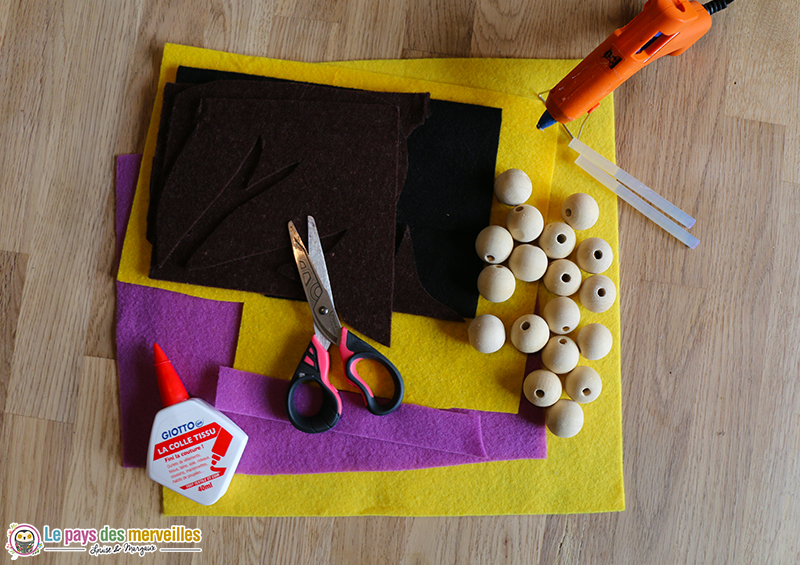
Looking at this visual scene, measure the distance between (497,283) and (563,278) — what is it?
0.09 m

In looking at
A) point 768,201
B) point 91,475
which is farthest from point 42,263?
point 768,201

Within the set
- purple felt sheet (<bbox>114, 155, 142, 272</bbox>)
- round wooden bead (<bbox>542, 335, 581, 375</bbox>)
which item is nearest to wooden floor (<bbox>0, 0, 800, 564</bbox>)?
purple felt sheet (<bbox>114, 155, 142, 272</bbox>)

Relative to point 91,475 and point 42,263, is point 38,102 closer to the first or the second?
point 42,263

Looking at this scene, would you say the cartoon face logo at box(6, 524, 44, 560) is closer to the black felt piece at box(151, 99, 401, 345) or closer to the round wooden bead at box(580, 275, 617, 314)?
the black felt piece at box(151, 99, 401, 345)

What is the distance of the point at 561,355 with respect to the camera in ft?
2.22

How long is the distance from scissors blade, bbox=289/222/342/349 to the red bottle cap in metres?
0.20

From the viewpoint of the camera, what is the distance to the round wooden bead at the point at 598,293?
684 mm

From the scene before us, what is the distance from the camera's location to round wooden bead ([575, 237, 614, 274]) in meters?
0.68

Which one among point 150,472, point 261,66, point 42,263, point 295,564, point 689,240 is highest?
point 261,66

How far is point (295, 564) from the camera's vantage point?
0.74 metres

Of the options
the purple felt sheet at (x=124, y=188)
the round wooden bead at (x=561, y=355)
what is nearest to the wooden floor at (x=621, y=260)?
the purple felt sheet at (x=124, y=188)

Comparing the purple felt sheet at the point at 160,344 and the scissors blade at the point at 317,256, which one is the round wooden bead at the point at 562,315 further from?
the purple felt sheet at the point at 160,344

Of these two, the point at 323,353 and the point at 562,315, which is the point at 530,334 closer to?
the point at 562,315

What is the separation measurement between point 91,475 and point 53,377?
15 centimetres
